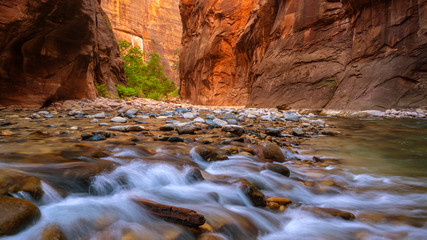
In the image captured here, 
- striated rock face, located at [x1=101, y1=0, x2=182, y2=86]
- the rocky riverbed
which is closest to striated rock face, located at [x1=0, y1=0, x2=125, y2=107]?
the rocky riverbed

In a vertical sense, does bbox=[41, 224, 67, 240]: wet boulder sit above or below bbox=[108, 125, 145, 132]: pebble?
above

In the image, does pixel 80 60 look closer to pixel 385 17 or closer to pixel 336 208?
pixel 336 208

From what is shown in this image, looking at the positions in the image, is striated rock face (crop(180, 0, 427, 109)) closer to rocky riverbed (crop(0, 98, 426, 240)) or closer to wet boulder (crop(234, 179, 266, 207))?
rocky riverbed (crop(0, 98, 426, 240))

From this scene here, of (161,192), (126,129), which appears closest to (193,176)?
(161,192)

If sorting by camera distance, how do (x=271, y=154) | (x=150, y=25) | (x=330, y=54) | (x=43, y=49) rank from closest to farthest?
(x=271, y=154), (x=43, y=49), (x=330, y=54), (x=150, y=25)

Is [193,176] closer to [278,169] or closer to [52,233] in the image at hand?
[278,169]

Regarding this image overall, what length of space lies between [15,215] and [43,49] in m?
7.38

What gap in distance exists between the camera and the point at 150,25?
5378 cm

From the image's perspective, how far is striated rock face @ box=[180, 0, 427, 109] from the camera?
25.5ft

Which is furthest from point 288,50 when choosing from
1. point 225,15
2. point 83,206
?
point 83,206

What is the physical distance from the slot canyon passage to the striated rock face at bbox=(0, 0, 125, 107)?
0.11 ft

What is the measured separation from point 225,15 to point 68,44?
13.0 meters

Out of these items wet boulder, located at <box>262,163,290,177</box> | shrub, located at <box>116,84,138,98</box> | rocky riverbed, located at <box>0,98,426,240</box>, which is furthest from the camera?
shrub, located at <box>116,84,138,98</box>

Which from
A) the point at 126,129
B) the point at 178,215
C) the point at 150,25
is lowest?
the point at 126,129
